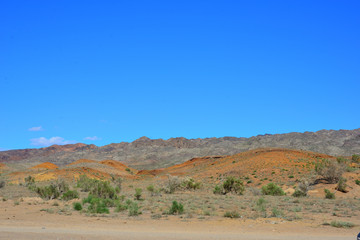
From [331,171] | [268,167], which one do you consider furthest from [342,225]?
[268,167]

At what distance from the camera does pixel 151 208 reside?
21.0m

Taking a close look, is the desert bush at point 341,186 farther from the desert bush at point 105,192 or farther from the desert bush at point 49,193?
the desert bush at point 49,193

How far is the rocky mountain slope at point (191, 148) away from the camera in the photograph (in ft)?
343

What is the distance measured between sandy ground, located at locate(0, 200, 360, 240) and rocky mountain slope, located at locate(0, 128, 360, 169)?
A: 79.0 meters

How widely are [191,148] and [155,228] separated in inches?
4527

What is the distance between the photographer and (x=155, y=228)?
49.2ft

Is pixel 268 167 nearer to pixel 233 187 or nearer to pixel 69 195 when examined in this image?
pixel 233 187

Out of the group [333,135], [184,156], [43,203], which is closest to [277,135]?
[333,135]

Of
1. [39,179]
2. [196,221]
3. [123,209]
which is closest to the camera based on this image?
[196,221]

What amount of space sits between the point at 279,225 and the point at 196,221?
3.60 m

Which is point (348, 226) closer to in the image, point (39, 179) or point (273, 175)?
point (273, 175)

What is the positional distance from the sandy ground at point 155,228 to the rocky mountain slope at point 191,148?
78994 millimetres

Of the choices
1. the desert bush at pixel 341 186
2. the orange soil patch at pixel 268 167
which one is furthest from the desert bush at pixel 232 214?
the orange soil patch at pixel 268 167

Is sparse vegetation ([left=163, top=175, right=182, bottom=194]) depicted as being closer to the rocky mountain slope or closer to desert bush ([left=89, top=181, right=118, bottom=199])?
desert bush ([left=89, top=181, right=118, bottom=199])
